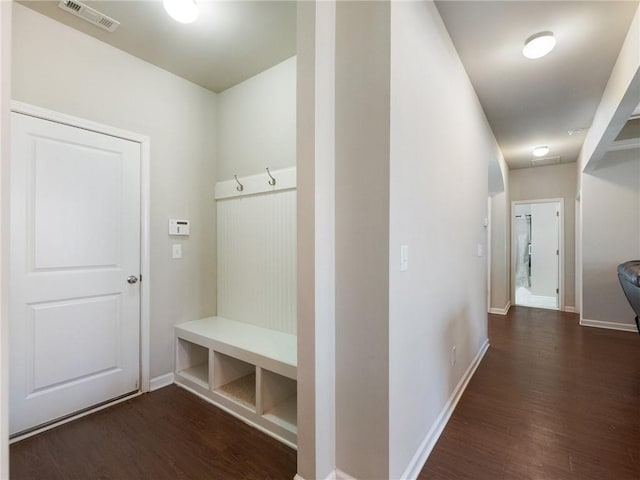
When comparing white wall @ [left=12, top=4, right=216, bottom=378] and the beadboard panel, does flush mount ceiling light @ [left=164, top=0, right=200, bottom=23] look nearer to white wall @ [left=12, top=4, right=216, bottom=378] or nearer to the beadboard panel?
white wall @ [left=12, top=4, right=216, bottom=378]

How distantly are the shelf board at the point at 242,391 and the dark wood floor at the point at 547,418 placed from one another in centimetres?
122

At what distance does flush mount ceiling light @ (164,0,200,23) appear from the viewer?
1.83m

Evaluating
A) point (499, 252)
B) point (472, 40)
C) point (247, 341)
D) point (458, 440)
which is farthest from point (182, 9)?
point (499, 252)

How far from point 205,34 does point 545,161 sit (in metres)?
5.81

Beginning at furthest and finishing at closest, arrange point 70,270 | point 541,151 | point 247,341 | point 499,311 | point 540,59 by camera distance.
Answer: point 499,311 → point 541,151 → point 540,59 → point 247,341 → point 70,270

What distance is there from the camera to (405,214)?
4.91 feet

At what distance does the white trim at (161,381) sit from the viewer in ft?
8.35

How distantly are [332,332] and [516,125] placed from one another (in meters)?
3.79

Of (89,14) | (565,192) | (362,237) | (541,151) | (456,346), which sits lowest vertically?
(456,346)

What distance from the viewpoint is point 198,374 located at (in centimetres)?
265

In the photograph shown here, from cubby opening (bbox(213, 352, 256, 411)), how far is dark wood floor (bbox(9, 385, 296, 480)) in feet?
0.46

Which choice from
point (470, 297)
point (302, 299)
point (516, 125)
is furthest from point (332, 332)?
point (516, 125)

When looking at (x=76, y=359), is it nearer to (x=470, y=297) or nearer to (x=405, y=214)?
(x=405, y=214)

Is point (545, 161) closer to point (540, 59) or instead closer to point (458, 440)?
point (540, 59)
